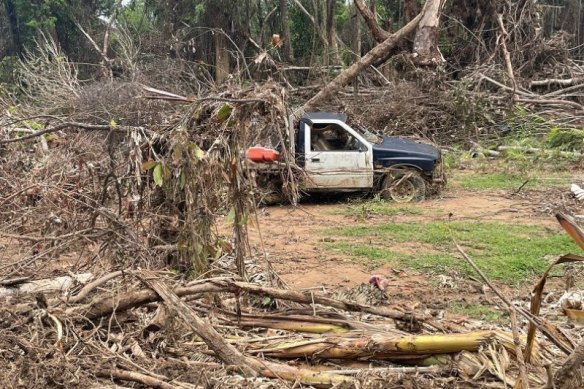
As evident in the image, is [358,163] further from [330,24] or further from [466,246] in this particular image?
[330,24]

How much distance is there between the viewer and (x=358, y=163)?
12.0m

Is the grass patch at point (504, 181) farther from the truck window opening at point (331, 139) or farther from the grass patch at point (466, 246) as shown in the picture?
the grass patch at point (466, 246)

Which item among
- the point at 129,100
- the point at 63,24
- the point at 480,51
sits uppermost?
the point at 63,24

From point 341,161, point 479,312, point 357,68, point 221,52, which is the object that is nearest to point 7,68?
point 221,52

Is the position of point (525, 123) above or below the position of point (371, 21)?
below

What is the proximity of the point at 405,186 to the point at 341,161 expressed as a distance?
4.38 feet

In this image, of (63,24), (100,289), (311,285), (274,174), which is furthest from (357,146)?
(63,24)

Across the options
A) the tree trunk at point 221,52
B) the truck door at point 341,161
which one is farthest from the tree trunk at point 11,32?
the truck door at point 341,161

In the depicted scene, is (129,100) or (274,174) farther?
(129,100)

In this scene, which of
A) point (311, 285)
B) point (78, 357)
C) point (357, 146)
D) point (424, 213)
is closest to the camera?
point (78, 357)

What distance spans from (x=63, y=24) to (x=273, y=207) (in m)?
23.2

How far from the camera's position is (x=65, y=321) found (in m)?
4.29

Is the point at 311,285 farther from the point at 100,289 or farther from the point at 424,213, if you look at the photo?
the point at 424,213

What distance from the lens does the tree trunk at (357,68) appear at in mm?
17844
